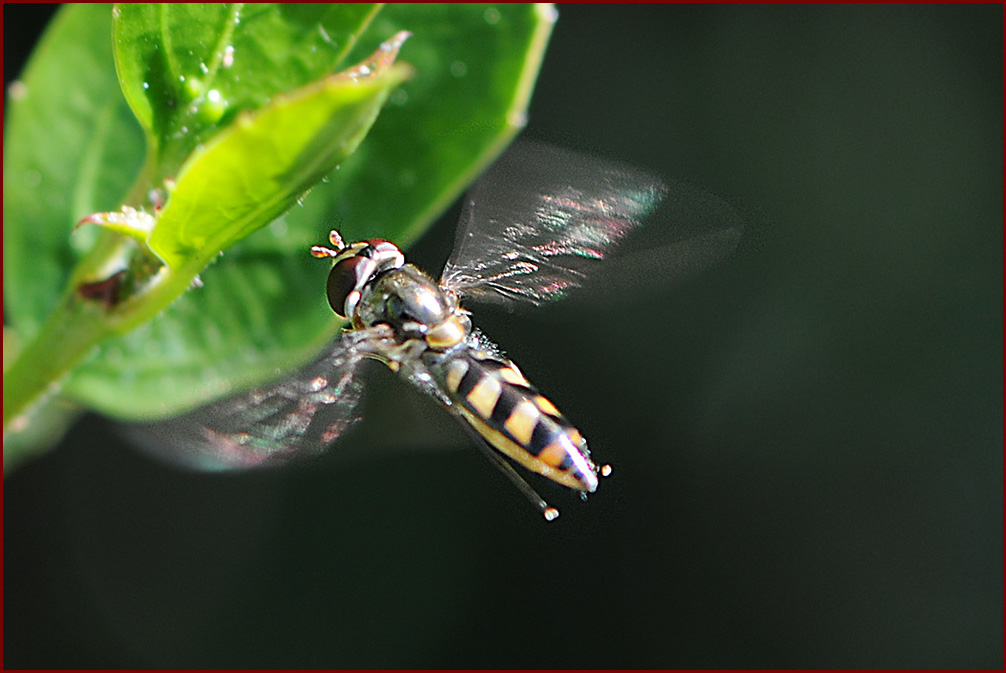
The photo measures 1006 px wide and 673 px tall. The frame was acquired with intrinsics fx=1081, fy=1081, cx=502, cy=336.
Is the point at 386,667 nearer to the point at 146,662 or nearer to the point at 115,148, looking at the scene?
the point at 146,662

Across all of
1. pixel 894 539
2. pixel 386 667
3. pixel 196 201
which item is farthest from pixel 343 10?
pixel 894 539

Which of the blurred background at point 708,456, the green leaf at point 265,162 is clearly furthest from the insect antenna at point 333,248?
the blurred background at point 708,456

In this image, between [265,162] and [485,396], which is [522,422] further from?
[265,162]

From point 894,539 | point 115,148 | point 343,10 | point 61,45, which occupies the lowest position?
point 894,539

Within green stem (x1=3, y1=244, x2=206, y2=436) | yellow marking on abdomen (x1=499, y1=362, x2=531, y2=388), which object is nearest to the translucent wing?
yellow marking on abdomen (x1=499, y1=362, x2=531, y2=388)

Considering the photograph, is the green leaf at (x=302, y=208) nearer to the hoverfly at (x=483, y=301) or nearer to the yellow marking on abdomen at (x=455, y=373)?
the hoverfly at (x=483, y=301)

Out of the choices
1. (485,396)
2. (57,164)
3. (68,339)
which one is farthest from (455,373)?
(57,164)
